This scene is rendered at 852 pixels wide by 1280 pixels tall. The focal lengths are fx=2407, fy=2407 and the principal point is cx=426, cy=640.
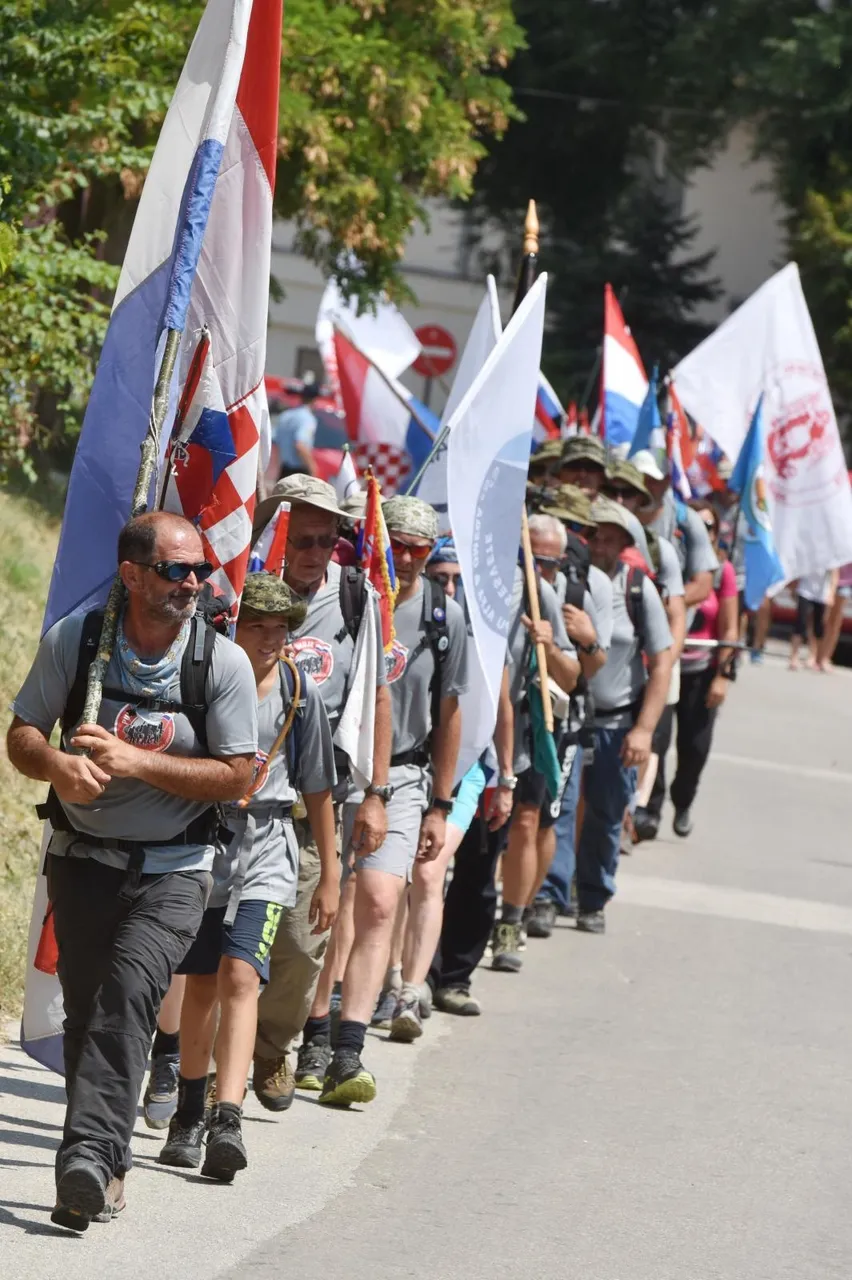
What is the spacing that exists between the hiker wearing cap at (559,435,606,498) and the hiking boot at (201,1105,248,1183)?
5500 millimetres

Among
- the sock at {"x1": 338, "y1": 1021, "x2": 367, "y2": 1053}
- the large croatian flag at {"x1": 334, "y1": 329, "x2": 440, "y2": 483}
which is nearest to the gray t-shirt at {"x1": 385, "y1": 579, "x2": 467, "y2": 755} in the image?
the sock at {"x1": 338, "y1": 1021, "x2": 367, "y2": 1053}

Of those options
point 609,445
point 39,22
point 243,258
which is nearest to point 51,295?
point 39,22

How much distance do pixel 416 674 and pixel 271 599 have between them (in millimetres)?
1673

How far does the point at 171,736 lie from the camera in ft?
18.8

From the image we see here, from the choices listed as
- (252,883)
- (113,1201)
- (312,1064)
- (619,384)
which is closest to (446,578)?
(312,1064)

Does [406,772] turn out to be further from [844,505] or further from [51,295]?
[844,505]

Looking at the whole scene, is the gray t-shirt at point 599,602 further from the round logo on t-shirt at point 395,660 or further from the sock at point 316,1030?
the sock at point 316,1030

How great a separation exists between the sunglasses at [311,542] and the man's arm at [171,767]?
173cm

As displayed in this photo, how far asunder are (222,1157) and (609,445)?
976 centimetres

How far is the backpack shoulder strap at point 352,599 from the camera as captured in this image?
7535 millimetres

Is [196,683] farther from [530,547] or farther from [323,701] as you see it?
[530,547]

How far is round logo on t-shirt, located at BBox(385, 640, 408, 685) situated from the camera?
8.10 metres

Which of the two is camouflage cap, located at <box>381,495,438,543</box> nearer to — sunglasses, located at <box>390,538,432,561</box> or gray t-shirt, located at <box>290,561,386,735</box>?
sunglasses, located at <box>390,538,432,561</box>

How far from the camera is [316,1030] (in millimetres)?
8047
